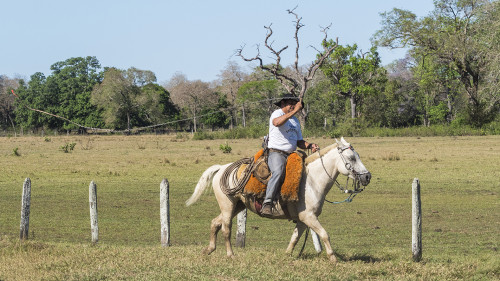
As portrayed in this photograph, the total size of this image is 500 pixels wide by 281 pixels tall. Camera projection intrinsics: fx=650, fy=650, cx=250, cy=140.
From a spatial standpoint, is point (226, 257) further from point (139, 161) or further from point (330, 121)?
point (330, 121)

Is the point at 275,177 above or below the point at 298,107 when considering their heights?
below

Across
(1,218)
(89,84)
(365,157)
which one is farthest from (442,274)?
(89,84)

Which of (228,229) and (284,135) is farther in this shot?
(228,229)

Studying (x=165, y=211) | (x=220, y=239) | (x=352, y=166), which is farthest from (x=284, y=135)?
(x=220, y=239)

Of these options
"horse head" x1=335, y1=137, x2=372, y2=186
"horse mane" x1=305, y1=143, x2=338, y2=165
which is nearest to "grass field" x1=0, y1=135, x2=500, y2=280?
"horse head" x1=335, y1=137, x2=372, y2=186

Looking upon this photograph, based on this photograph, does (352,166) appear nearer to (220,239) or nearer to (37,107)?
(220,239)

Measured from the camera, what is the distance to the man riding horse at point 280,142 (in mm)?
9961

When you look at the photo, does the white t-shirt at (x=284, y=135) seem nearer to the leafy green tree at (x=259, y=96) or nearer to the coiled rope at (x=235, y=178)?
the coiled rope at (x=235, y=178)

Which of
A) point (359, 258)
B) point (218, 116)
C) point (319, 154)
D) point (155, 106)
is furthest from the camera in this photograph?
point (218, 116)

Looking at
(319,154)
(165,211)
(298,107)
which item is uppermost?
(298,107)

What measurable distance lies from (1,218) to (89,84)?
8470cm

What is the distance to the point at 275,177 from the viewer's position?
9.95 m

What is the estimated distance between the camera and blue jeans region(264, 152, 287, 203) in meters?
9.94

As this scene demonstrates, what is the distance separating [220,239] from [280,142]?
498 cm
